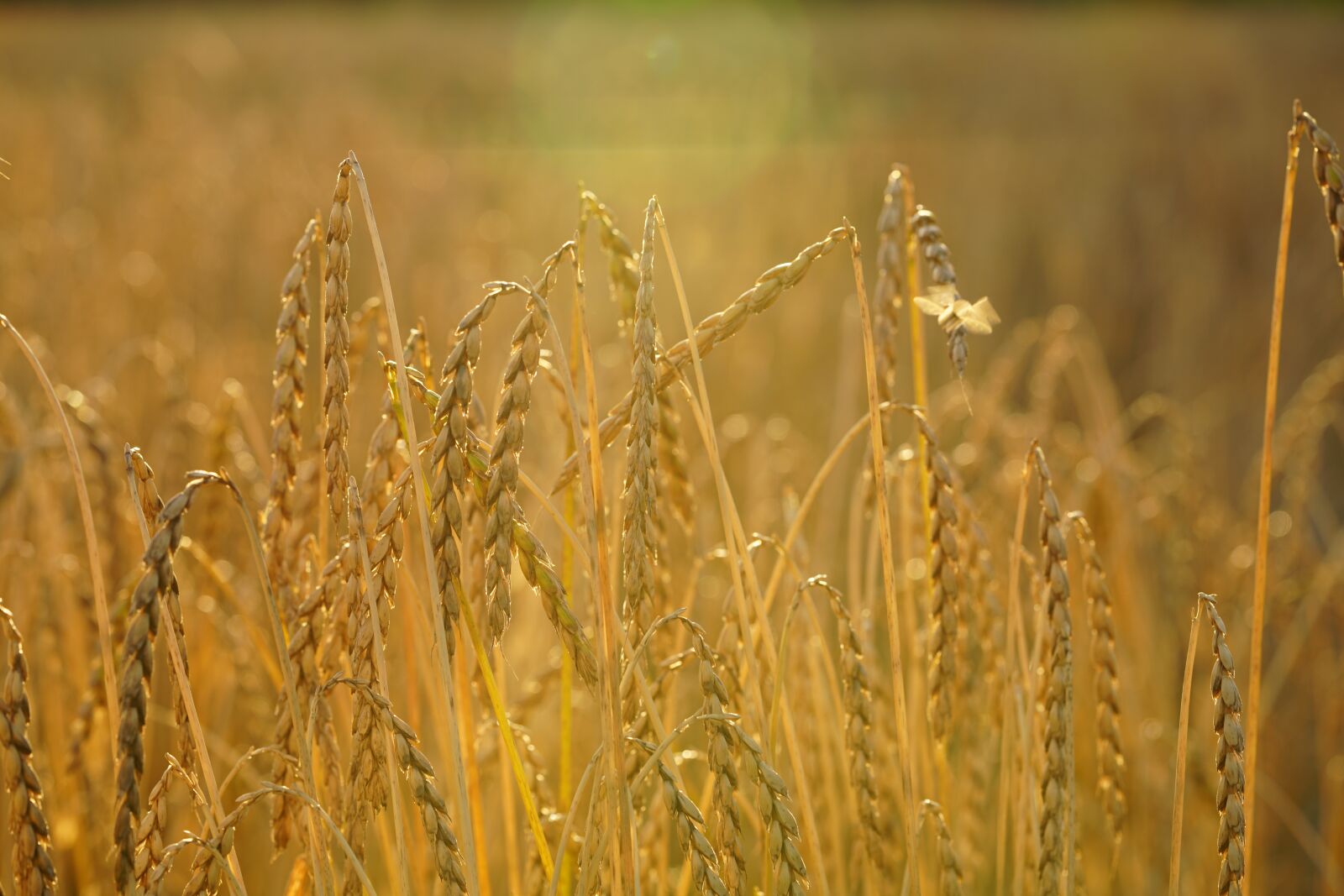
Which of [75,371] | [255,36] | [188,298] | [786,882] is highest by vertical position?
[255,36]

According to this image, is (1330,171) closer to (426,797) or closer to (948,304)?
(948,304)

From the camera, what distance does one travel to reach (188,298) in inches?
127

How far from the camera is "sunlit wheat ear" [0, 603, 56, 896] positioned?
25.2 inches

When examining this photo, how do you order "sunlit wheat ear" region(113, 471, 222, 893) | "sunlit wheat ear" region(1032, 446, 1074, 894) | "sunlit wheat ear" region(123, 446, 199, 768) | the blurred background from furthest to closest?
the blurred background < "sunlit wheat ear" region(1032, 446, 1074, 894) < "sunlit wheat ear" region(123, 446, 199, 768) < "sunlit wheat ear" region(113, 471, 222, 893)

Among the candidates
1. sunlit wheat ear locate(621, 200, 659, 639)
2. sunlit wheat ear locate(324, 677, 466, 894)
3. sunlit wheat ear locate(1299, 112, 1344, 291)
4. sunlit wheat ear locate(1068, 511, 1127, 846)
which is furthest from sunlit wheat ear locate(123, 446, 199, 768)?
sunlit wheat ear locate(1299, 112, 1344, 291)

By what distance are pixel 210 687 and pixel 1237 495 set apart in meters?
2.91

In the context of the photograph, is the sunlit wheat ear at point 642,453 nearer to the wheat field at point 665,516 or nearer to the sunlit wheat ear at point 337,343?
the wheat field at point 665,516

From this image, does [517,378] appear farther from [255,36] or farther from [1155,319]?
[255,36]

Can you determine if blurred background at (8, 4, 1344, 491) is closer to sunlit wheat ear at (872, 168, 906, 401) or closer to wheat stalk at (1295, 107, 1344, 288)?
sunlit wheat ear at (872, 168, 906, 401)

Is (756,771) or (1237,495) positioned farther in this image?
(1237,495)

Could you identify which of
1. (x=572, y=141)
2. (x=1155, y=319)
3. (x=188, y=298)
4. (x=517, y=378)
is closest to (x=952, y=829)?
(x=517, y=378)

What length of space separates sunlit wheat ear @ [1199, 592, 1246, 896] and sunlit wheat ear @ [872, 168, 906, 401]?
1.07ft

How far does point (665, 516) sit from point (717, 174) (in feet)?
13.7

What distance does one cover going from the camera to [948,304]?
2.24 ft
